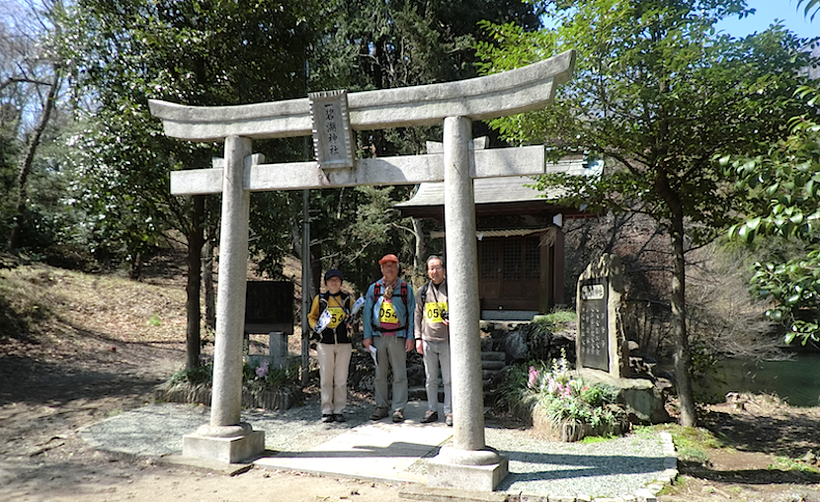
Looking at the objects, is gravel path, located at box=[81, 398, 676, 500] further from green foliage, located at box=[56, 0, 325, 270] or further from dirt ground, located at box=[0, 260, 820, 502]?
green foliage, located at box=[56, 0, 325, 270]

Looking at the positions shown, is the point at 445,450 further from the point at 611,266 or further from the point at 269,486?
the point at 611,266

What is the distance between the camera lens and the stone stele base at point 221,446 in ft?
17.2

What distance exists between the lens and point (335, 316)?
6.79m

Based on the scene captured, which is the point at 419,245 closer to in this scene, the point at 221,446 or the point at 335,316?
the point at 335,316

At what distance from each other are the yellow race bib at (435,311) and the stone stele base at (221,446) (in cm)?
233

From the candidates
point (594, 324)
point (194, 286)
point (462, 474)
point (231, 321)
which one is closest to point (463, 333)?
point (462, 474)

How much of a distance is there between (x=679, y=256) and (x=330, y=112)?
511 cm

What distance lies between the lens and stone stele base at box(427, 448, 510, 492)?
4.47 meters

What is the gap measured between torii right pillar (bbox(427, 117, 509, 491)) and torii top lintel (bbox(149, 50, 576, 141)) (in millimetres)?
212

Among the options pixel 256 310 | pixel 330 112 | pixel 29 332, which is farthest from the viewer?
pixel 29 332

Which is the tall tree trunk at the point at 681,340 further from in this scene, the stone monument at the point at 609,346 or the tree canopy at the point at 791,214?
the tree canopy at the point at 791,214

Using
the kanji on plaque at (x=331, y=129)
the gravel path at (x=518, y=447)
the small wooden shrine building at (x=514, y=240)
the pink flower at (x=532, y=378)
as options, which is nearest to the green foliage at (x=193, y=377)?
the gravel path at (x=518, y=447)

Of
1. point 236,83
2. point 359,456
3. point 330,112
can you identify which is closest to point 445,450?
point 359,456

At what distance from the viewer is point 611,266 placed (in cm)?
745
